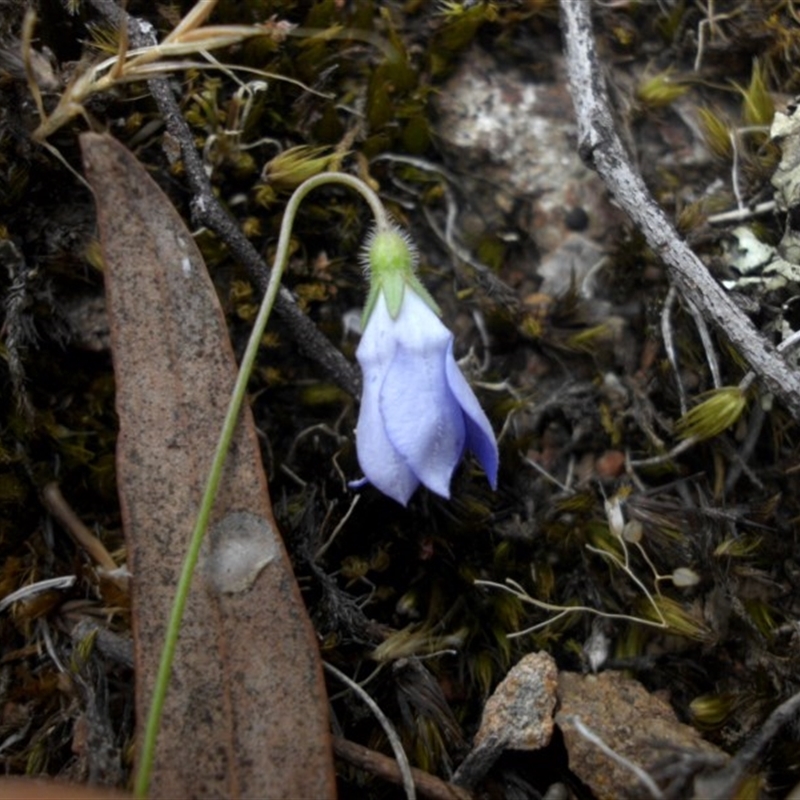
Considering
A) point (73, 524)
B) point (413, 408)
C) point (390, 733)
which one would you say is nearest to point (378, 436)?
point (413, 408)

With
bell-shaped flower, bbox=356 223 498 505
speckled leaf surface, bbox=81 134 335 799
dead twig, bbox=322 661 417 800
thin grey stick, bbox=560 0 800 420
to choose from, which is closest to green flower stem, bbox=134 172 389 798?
speckled leaf surface, bbox=81 134 335 799

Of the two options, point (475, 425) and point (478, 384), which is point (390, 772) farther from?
point (478, 384)

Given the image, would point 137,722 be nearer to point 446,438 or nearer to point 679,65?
point 446,438

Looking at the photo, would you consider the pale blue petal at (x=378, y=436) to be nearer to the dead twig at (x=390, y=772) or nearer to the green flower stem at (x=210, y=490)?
the green flower stem at (x=210, y=490)

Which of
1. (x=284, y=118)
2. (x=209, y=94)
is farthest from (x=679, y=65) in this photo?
(x=209, y=94)

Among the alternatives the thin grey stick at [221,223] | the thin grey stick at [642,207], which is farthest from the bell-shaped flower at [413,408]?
the thin grey stick at [642,207]

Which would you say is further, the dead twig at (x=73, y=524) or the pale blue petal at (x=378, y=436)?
the dead twig at (x=73, y=524)
